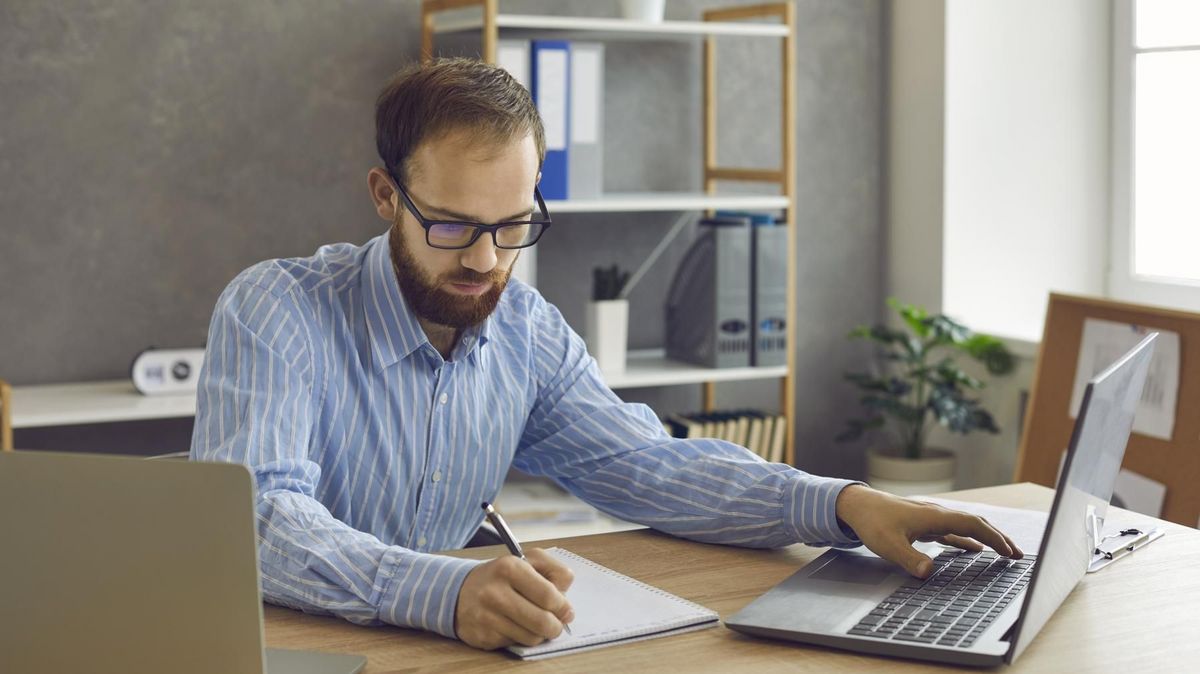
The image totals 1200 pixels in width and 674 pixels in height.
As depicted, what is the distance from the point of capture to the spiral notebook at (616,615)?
1.13 m

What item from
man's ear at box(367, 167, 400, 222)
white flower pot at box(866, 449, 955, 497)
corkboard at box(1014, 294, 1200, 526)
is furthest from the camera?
white flower pot at box(866, 449, 955, 497)

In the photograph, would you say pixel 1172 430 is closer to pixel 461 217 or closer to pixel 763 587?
pixel 763 587

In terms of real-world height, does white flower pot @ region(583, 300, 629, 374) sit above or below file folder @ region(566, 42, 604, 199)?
below

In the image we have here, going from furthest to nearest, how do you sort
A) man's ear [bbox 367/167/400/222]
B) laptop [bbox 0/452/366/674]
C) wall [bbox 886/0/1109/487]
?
wall [bbox 886/0/1109/487]
man's ear [bbox 367/167/400/222]
laptop [bbox 0/452/366/674]

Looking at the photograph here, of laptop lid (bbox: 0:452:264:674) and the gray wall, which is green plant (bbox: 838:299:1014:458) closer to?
the gray wall

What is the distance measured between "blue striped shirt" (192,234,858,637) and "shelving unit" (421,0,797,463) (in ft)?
3.76

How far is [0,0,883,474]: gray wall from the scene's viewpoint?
109 inches

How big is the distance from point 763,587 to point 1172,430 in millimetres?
1287

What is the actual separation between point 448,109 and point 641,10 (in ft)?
5.07

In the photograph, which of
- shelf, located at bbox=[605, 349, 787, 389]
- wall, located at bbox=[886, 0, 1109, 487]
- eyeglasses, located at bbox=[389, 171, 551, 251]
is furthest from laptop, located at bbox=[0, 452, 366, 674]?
wall, located at bbox=[886, 0, 1109, 487]

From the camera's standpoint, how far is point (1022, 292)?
3457 millimetres

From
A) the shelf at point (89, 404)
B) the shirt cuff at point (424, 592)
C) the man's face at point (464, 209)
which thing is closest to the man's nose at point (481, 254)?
the man's face at point (464, 209)

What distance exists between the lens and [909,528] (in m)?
1.34

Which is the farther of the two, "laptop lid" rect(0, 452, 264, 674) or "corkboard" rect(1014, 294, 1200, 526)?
"corkboard" rect(1014, 294, 1200, 526)
